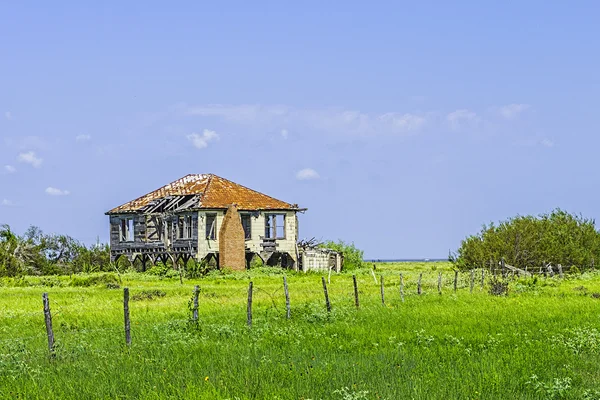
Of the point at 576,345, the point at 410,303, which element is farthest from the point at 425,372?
the point at 410,303

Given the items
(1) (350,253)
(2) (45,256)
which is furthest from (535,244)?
(2) (45,256)

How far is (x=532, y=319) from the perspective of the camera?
2312 cm

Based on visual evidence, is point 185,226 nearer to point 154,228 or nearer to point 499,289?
point 154,228

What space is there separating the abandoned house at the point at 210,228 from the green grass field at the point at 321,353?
28.0 metres

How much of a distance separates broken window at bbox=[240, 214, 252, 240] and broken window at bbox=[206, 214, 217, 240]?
91.8 inches

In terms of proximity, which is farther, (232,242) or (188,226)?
(188,226)

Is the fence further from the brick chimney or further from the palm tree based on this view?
the palm tree

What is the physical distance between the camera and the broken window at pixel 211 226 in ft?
190

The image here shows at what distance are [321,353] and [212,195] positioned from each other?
142 ft

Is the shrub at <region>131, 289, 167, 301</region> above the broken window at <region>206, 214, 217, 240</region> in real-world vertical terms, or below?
below

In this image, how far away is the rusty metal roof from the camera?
58875 mm

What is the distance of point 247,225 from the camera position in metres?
59.7

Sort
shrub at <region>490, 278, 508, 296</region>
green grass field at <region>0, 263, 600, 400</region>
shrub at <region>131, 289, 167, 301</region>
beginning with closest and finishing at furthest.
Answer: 1. green grass field at <region>0, 263, 600, 400</region>
2. shrub at <region>490, 278, 508, 296</region>
3. shrub at <region>131, 289, 167, 301</region>

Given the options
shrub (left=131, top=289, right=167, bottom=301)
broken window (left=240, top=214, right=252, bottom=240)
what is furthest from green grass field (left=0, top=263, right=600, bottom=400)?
broken window (left=240, top=214, right=252, bottom=240)
